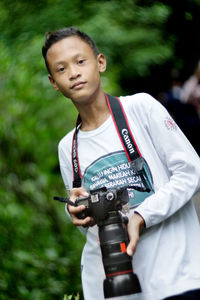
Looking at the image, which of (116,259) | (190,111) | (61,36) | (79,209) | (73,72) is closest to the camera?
(116,259)

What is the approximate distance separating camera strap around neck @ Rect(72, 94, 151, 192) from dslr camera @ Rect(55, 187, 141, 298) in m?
0.13

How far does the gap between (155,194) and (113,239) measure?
26 centimetres

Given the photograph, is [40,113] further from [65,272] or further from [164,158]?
[164,158]

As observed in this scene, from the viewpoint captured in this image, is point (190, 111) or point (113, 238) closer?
point (113, 238)

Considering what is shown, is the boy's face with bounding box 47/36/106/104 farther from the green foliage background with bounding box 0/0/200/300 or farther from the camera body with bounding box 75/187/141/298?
the green foliage background with bounding box 0/0/200/300

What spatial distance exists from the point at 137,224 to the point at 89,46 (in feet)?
3.05

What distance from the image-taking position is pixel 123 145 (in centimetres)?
232

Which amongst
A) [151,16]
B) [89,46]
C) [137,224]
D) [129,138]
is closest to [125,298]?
[137,224]

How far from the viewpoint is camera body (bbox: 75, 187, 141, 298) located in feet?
6.80

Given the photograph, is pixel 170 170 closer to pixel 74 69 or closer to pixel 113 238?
pixel 113 238

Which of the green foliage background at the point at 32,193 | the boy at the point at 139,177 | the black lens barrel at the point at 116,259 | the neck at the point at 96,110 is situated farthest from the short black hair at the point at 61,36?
the green foliage background at the point at 32,193

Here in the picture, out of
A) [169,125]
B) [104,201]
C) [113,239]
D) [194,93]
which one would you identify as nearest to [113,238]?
[113,239]

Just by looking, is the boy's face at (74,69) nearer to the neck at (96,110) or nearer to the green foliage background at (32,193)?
the neck at (96,110)

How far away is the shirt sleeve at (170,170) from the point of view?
2.16m
